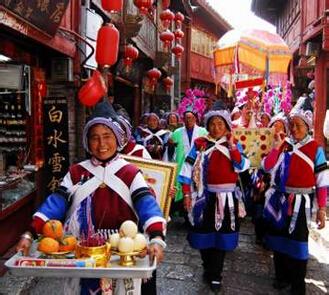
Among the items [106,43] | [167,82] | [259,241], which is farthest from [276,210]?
[167,82]

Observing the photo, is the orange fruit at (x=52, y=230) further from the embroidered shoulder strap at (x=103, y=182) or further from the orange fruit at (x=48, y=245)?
the embroidered shoulder strap at (x=103, y=182)

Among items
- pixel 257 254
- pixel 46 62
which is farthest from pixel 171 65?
pixel 257 254

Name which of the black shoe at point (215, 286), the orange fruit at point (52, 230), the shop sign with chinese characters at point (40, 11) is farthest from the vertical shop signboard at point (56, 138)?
the orange fruit at point (52, 230)

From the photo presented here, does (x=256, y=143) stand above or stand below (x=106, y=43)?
below

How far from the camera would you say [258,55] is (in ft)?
31.8

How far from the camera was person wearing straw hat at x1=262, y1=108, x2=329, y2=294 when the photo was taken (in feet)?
16.6

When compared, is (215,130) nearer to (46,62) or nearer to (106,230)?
(106,230)

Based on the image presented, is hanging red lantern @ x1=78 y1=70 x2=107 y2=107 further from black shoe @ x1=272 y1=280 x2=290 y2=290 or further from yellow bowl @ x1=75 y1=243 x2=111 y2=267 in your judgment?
yellow bowl @ x1=75 y1=243 x2=111 y2=267

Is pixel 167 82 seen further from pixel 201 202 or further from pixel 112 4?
pixel 201 202

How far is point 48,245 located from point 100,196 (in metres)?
→ 0.60

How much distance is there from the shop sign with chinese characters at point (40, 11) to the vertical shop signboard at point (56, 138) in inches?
57.7

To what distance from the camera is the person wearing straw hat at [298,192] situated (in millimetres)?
5062

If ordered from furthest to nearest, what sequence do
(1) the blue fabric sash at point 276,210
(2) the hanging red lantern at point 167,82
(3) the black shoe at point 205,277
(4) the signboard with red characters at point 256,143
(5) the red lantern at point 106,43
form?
1. (2) the hanging red lantern at point 167,82
2. (5) the red lantern at point 106,43
3. (4) the signboard with red characters at point 256,143
4. (3) the black shoe at point 205,277
5. (1) the blue fabric sash at point 276,210

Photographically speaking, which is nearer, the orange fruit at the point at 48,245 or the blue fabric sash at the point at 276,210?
the orange fruit at the point at 48,245
